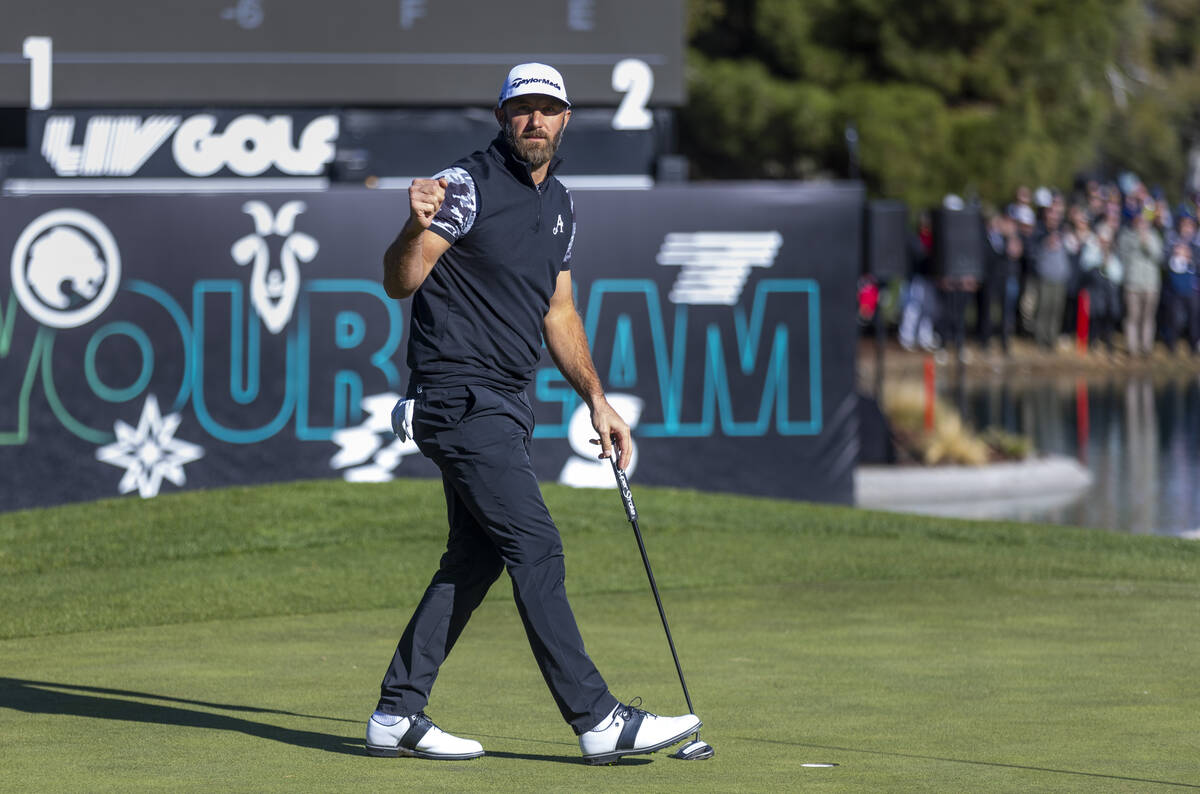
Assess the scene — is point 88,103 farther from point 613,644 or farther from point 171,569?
point 613,644

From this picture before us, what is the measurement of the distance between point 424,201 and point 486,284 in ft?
1.44

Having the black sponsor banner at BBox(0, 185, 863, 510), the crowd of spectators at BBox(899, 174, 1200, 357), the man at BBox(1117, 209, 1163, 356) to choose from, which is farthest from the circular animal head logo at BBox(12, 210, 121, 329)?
the man at BBox(1117, 209, 1163, 356)

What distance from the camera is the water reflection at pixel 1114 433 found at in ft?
51.5

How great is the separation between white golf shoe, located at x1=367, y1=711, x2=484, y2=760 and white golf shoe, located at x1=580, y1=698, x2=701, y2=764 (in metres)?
0.37

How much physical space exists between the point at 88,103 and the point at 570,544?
17.9 feet

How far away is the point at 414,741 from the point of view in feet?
19.5

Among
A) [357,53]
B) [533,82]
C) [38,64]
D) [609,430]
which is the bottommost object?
[609,430]

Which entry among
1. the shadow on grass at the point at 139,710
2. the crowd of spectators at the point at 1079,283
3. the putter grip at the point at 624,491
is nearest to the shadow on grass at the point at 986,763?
the putter grip at the point at 624,491

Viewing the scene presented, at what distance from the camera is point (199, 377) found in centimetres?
1426

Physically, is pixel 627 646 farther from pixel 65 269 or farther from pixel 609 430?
pixel 65 269

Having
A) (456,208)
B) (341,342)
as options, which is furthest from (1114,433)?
(456,208)

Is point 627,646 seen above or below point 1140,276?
above

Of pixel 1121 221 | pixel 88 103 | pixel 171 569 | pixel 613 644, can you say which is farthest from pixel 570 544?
pixel 1121 221

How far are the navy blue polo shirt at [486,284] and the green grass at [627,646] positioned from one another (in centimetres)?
116
